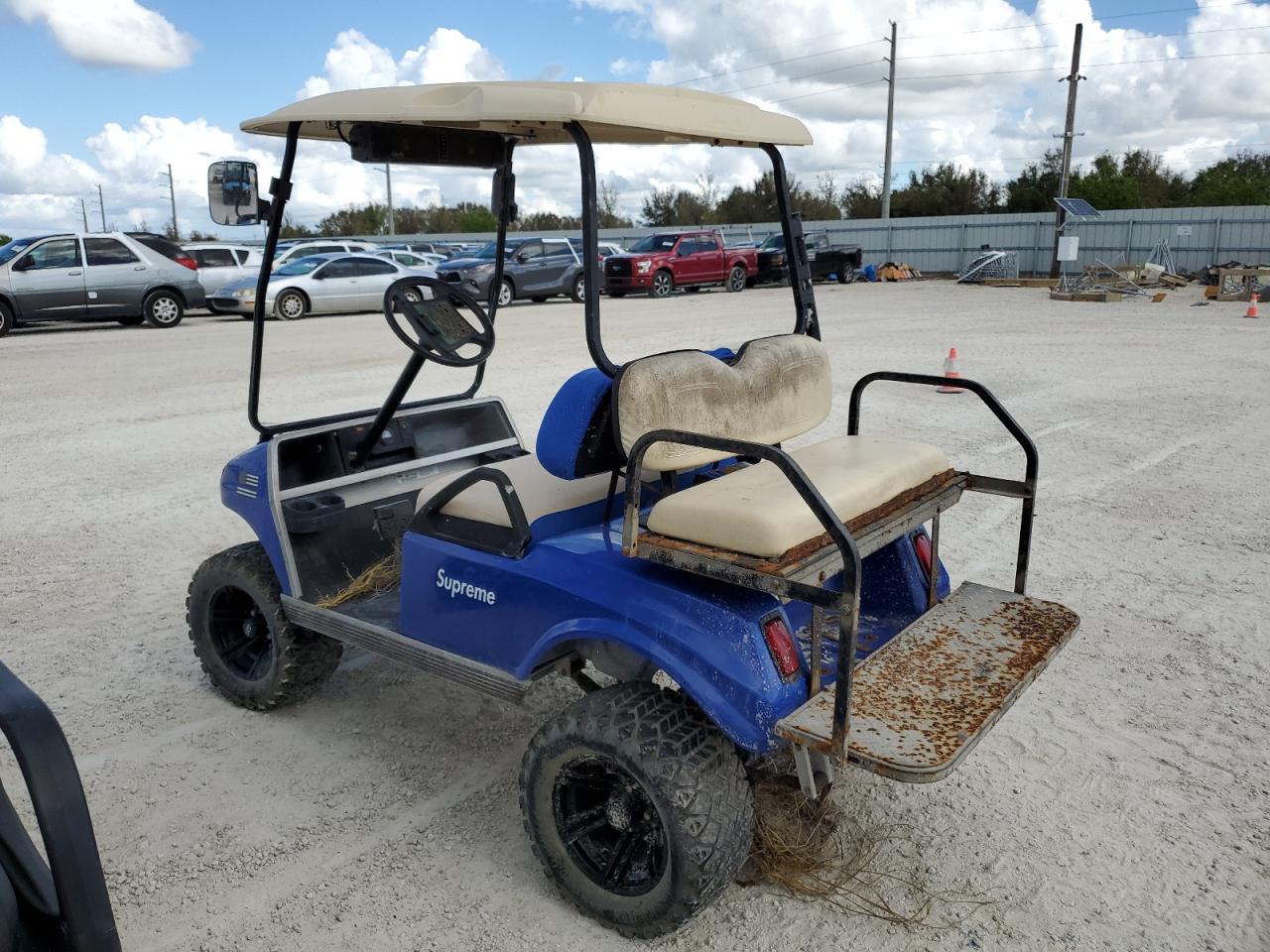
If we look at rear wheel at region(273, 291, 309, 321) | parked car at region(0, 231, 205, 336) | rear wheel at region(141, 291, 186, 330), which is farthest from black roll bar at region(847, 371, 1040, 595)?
rear wheel at region(273, 291, 309, 321)

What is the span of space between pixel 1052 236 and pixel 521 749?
94.5 feet

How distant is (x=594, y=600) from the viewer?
251 cm

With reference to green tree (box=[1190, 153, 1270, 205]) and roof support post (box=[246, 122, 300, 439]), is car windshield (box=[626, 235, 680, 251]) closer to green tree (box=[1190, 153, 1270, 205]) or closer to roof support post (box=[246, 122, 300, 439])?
roof support post (box=[246, 122, 300, 439])

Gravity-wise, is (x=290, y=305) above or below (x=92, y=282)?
below

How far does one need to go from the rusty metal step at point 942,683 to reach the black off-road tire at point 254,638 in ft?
6.31

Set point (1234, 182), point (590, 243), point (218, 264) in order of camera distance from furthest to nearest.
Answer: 1. point (1234, 182)
2. point (218, 264)
3. point (590, 243)

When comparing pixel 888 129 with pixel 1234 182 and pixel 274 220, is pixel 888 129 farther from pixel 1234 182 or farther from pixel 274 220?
pixel 274 220

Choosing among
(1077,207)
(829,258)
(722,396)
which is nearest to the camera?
(722,396)

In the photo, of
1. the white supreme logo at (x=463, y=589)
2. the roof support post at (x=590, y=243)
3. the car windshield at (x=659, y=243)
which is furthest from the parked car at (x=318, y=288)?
the roof support post at (x=590, y=243)

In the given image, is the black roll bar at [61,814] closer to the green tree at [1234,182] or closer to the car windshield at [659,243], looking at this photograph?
the car windshield at [659,243]

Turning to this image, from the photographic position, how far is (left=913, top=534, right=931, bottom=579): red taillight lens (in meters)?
3.19

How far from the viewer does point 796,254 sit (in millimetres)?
3449

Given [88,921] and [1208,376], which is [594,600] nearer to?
[88,921]

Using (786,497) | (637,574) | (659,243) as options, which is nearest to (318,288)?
(659,243)
